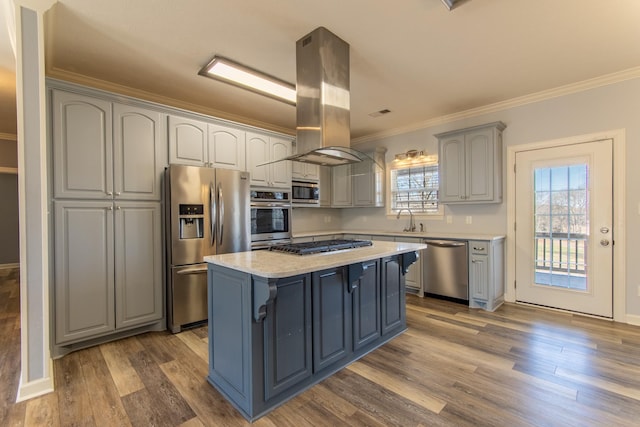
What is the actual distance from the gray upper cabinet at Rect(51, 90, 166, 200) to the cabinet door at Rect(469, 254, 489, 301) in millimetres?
3653

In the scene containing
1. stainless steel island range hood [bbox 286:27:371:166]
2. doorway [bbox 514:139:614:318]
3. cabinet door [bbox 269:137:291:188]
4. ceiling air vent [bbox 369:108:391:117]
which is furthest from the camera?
ceiling air vent [bbox 369:108:391:117]

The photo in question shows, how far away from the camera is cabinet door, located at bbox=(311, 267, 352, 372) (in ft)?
6.84

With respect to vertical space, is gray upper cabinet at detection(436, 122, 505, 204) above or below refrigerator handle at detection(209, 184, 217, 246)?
above

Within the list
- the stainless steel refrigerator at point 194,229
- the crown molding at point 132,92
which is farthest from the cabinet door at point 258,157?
the crown molding at point 132,92

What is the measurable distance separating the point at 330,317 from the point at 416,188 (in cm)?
321

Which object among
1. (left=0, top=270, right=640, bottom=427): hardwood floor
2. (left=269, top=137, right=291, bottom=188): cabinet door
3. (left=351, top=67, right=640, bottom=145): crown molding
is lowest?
(left=0, top=270, right=640, bottom=427): hardwood floor

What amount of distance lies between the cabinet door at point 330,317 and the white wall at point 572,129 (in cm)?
275

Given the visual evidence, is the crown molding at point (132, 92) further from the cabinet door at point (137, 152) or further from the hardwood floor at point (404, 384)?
the hardwood floor at point (404, 384)

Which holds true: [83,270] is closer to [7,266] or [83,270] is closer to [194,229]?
[194,229]

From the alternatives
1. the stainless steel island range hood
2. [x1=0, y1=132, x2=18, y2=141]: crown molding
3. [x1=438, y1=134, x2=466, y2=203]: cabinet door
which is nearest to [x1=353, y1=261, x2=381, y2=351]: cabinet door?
the stainless steel island range hood

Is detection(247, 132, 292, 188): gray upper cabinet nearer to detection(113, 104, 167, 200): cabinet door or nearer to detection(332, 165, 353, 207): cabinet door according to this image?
detection(113, 104, 167, 200): cabinet door

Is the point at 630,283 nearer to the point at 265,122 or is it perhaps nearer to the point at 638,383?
the point at 638,383

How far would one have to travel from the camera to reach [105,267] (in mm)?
2668

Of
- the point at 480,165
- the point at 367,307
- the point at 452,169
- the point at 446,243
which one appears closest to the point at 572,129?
the point at 480,165
